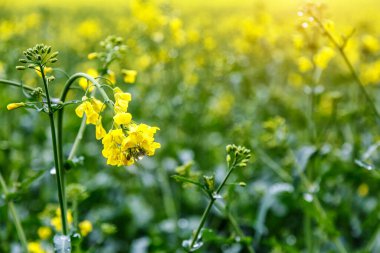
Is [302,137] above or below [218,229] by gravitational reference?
above

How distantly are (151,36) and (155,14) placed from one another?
21cm

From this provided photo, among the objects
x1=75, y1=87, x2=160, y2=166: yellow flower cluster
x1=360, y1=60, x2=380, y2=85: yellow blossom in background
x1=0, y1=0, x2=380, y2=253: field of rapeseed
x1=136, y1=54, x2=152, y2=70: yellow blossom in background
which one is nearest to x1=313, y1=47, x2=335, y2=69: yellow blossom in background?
x1=0, y1=0, x2=380, y2=253: field of rapeseed

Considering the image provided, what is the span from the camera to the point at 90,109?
1.86m

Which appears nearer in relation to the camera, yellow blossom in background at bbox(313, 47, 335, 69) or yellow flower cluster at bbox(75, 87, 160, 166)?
yellow flower cluster at bbox(75, 87, 160, 166)

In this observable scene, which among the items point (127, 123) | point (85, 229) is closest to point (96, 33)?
point (85, 229)

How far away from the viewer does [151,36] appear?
471 centimetres

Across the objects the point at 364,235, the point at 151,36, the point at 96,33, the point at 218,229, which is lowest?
the point at 364,235

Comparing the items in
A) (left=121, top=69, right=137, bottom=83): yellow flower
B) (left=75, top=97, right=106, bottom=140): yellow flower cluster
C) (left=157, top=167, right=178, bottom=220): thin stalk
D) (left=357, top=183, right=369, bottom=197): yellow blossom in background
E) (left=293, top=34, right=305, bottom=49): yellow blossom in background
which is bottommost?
(left=357, top=183, right=369, bottom=197): yellow blossom in background

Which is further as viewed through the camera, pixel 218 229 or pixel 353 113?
pixel 218 229

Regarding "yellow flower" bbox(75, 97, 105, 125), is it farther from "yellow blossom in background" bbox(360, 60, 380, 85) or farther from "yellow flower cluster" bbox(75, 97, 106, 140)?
"yellow blossom in background" bbox(360, 60, 380, 85)

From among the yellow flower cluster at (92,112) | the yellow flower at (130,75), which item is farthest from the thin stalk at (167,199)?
the yellow flower cluster at (92,112)

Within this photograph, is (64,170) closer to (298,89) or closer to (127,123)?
(127,123)

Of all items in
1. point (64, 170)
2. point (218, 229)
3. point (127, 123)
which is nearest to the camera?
point (127, 123)

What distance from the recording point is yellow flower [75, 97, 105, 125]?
6.06ft
